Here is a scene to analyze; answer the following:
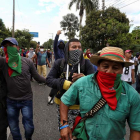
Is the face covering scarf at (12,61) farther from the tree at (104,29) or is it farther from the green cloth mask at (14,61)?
the tree at (104,29)

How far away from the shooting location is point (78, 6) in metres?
24.6

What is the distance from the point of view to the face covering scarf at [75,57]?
7.12ft

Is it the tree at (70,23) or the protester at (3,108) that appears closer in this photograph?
the protester at (3,108)

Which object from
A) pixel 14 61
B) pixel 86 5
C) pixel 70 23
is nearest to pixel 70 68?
pixel 14 61

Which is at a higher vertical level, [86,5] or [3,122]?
[86,5]

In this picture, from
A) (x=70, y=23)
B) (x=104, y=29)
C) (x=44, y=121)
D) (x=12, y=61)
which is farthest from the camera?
(x=70, y=23)

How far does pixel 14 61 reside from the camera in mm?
2334

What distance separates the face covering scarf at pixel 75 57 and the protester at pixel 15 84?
727 millimetres

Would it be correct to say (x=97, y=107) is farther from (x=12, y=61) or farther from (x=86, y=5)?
(x=86, y=5)

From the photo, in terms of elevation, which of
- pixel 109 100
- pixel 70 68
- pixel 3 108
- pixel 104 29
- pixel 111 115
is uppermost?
pixel 104 29

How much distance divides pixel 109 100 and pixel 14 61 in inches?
61.0

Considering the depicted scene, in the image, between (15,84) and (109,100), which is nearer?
(109,100)

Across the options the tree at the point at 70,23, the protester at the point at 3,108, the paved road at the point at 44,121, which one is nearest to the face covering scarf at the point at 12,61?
the protester at the point at 3,108

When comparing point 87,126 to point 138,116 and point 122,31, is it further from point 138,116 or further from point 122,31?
point 122,31
